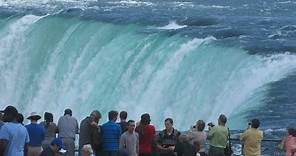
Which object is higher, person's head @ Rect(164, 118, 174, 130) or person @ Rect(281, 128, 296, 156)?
person's head @ Rect(164, 118, 174, 130)

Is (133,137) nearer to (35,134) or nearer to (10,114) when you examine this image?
(35,134)

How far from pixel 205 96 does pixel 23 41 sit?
41.6 feet

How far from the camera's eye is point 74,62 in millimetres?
32500

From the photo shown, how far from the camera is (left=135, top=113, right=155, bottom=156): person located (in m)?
14.0

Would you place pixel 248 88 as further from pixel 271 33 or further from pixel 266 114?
pixel 271 33

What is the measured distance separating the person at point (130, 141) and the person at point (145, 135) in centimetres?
27

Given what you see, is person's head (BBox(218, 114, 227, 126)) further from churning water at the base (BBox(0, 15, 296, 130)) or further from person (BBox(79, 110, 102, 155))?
churning water at the base (BBox(0, 15, 296, 130))

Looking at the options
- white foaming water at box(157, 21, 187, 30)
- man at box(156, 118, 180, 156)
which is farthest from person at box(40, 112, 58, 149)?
white foaming water at box(157, 21, 187, 30)

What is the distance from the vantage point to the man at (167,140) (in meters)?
13.8

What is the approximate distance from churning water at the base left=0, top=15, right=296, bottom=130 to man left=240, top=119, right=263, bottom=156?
24.7 ft

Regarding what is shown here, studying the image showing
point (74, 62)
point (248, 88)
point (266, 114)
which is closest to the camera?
point (266, 114)

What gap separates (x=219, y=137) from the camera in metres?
14.4

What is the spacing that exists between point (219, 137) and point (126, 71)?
1514 centimetres

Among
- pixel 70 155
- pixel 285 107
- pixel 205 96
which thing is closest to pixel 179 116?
pixel 205 96
